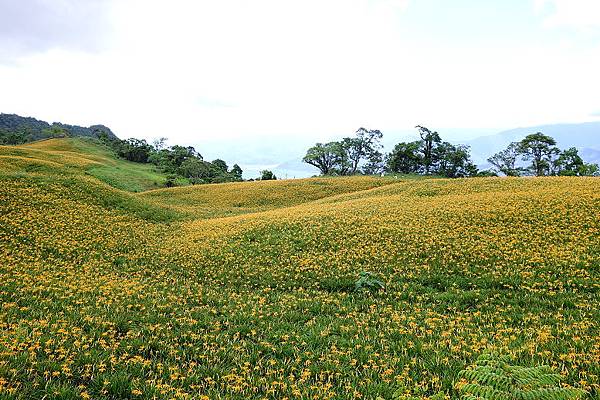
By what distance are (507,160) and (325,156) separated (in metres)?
48.4

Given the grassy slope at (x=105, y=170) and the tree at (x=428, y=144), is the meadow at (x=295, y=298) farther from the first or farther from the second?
the tree at (x=428, y=144)

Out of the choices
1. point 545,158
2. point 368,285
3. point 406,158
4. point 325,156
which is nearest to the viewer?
point 368,285

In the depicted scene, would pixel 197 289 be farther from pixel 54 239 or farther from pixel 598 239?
pixel 598 239

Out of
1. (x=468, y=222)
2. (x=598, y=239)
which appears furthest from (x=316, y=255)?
(x=598, y=239)

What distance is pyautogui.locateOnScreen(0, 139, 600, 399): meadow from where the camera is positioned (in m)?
6.33

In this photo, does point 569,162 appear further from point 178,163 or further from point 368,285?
point 178,163

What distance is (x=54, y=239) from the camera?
17.2m

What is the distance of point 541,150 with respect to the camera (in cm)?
8275

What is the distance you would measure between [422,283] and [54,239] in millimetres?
16791

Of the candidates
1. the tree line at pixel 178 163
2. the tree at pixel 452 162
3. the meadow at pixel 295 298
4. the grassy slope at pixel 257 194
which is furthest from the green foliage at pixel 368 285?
the tree at pixel 452 162

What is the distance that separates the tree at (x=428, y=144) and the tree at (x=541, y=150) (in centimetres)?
1961

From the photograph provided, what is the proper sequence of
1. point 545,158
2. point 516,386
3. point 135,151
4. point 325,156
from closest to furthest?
point 516,386 < point 545,158 < point 325,156 < point 135,151

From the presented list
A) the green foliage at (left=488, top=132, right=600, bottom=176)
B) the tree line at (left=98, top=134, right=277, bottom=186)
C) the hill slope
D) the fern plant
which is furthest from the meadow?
the green foliage at (left=488, top=132, right=600, bottom=176)

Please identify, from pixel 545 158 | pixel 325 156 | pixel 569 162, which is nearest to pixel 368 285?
pixel 569 162
